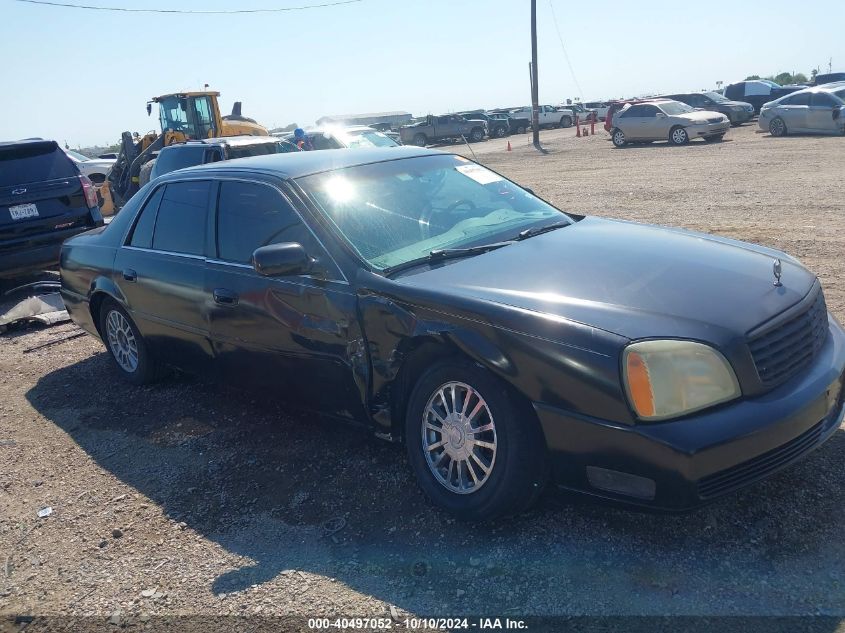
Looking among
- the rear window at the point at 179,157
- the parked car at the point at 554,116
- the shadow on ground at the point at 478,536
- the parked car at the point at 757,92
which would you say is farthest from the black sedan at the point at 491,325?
the parked car at the point at 554,116

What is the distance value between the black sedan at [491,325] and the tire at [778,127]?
2130 centimetres

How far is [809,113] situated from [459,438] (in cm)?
2279

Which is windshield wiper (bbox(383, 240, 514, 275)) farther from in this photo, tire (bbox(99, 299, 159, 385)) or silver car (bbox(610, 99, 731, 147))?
silver car (bbox(610, 99, 731, 147))

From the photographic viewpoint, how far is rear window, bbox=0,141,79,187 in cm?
908

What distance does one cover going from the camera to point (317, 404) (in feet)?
14.0

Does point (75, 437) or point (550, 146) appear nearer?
point (75, 437)

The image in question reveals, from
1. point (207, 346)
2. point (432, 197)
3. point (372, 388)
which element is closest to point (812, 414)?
point (372, 388)

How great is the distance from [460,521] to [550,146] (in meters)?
28.9

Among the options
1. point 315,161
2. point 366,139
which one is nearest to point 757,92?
point 366,139

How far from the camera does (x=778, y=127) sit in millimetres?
23422

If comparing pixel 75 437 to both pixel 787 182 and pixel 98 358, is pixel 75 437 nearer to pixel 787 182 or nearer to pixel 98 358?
pixel 98 358

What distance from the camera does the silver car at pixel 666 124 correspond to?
2433cm

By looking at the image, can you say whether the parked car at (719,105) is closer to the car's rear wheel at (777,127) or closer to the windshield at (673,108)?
the windshield at (673,108)

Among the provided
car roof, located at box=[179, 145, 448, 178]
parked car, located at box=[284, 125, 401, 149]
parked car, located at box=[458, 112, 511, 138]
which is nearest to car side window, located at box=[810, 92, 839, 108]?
parked car, located at box=[284, 125, 401, 149]
